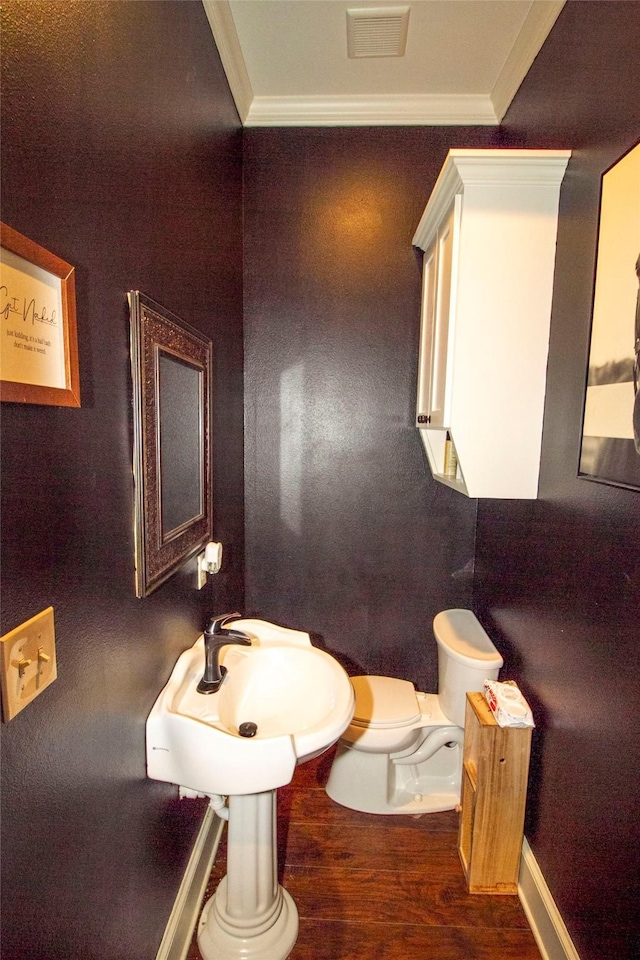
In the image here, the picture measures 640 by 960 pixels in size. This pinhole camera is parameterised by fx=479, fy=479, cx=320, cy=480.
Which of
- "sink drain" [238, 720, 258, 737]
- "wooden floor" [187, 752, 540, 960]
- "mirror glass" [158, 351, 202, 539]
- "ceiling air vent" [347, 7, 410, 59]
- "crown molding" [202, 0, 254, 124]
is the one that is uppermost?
"ceiling air vent" [347, 7, 410, 59]

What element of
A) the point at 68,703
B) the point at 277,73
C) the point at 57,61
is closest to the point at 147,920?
the point at 68,703

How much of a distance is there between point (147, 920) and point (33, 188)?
5.17 feet

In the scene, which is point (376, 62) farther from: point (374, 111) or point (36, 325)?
point (36, 325)

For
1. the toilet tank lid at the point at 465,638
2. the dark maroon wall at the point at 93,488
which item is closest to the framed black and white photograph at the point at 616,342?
the toilet tank lid at the point at 465,638

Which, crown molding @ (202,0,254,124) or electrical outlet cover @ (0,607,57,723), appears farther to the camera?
crown molding @ (202,0,254,124)

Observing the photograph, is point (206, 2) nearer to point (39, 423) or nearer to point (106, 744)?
point (39, 423)

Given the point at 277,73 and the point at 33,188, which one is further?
the point at 277,73

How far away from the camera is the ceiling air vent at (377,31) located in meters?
1.56

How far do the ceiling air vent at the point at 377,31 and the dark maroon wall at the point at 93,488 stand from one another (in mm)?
535

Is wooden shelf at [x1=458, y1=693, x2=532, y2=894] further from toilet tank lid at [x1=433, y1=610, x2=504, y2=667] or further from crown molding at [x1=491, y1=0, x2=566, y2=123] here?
crown molding at [x1=491, y1=0, x2=566, y2=123]

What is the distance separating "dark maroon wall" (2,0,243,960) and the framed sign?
0.12 feet

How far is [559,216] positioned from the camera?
4.84ft

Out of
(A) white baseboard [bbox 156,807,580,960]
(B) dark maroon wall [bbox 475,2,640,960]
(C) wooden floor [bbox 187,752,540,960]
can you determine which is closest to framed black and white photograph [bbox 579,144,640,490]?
(B) dark maroon wall [bbox 475,2,640,960]

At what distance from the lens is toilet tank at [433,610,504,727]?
1795mm
